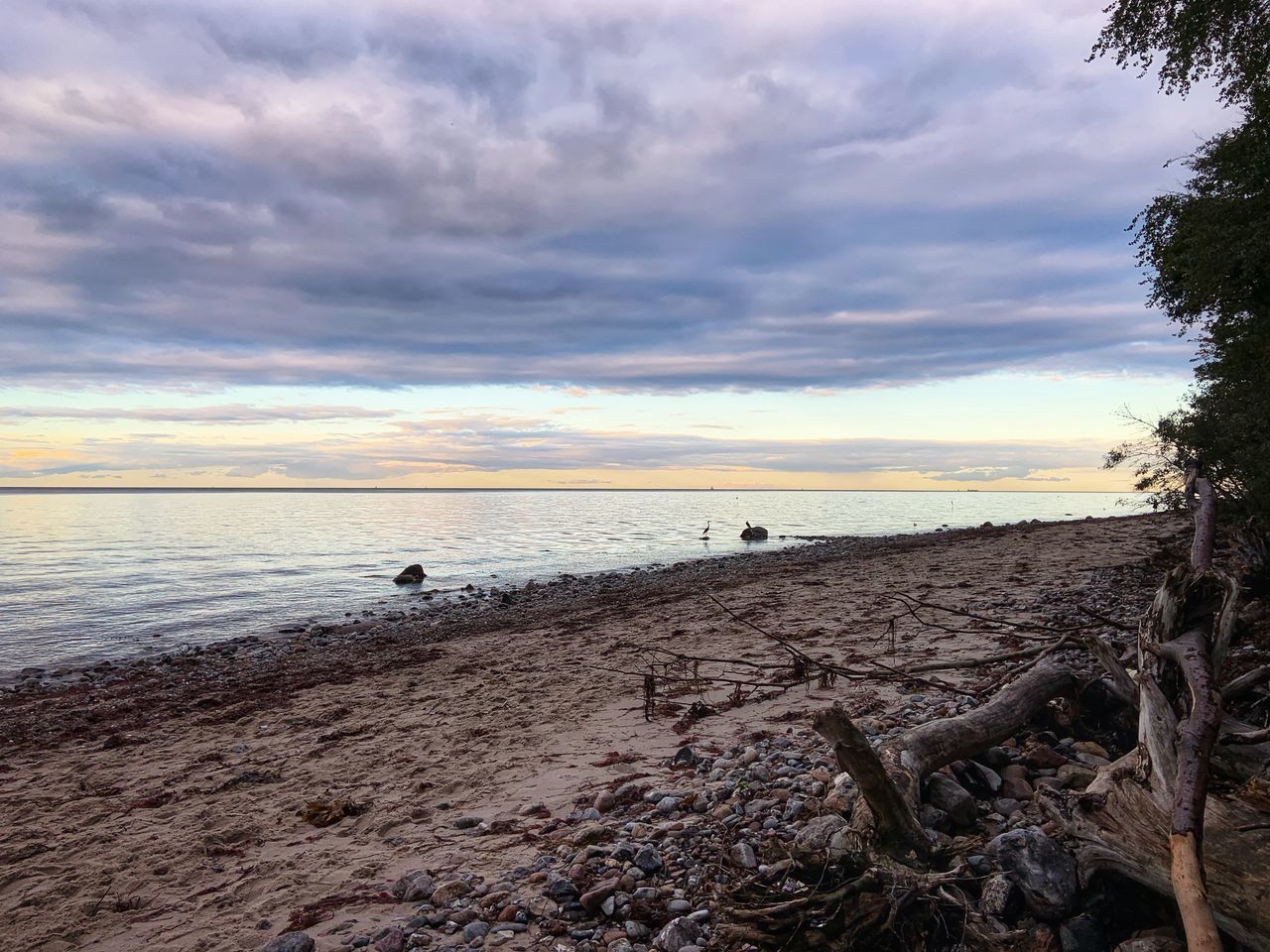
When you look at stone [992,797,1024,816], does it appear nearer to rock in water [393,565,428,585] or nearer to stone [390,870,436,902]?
stone [390,870,436,902]

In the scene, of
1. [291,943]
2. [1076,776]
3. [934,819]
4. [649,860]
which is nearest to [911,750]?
[934,819]

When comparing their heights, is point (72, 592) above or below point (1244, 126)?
below

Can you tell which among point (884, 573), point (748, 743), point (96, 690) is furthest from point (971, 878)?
point (884, 573)

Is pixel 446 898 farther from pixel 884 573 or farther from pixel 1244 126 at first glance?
pixel 884 573

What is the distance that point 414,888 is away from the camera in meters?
4.81

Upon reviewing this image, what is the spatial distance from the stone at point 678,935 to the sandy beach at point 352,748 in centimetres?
87

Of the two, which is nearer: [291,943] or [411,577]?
[291,943]

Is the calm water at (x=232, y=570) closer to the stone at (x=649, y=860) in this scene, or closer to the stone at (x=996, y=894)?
the stone at (x=649, y=860)

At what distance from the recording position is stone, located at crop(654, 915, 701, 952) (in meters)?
3.67

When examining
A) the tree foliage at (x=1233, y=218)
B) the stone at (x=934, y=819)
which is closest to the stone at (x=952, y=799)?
the stone at (x=934, y=819)

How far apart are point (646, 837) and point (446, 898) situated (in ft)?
4.62

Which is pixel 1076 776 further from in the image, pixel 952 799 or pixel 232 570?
pixel 232 570

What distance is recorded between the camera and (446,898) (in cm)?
459

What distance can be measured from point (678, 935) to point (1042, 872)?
6.23 ft
